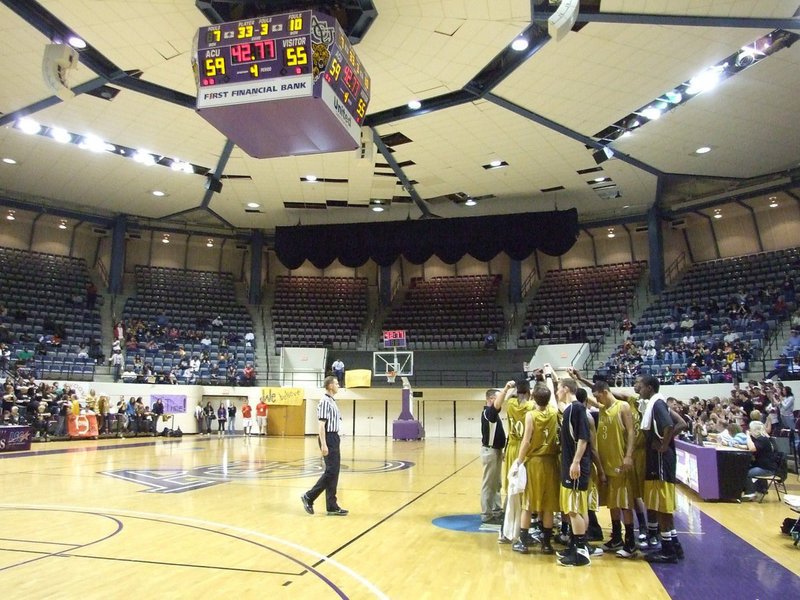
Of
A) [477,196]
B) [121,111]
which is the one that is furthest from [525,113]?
[121,111]

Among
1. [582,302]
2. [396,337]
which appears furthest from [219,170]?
[582,302]

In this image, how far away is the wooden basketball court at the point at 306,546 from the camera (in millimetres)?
4648

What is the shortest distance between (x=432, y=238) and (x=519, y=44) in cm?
1262

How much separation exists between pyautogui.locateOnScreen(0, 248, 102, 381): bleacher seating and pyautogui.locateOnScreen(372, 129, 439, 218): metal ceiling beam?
13.9m

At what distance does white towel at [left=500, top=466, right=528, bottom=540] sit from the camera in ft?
18.8

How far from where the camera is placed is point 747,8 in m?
12.1

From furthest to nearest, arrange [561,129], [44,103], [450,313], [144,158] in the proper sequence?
[450,313] → [144,158] → [561,129] → [44,103]

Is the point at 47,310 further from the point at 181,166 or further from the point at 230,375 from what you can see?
the point at 181,166

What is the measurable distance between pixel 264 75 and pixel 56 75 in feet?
22.3

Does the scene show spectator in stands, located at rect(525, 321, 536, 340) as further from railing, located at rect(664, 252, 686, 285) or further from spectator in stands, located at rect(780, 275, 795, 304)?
spectator in stands, located at rect(780, 275, 795, 304)

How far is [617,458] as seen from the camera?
5914mm

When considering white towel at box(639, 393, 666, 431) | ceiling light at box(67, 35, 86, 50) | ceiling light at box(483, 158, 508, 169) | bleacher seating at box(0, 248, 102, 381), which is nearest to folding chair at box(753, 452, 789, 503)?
white towel at box(639, 393, 666, 431)

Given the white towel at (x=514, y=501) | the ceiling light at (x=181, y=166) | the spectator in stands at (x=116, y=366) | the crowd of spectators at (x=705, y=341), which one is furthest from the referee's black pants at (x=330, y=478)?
the spectator in stands at (x=116, y=366)

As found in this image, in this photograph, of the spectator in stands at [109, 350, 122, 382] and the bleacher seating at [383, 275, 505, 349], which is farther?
the bleacher seating at [383, 275, 505, 349]
